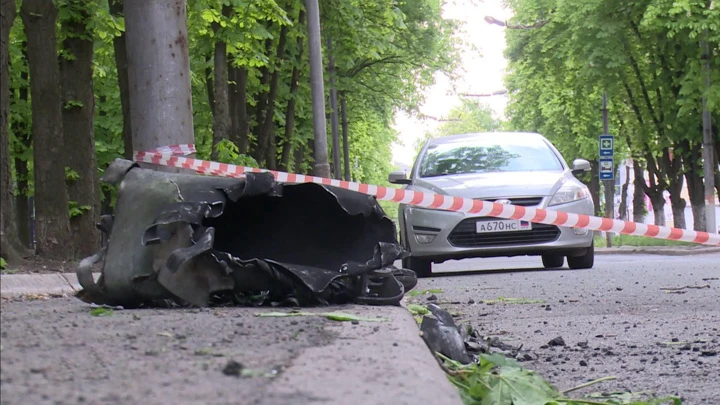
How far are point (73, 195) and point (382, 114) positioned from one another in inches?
1055

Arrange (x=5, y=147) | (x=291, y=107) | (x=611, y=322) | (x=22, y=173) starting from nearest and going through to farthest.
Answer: (x=611, y=322) → (x=5, y=147) → (x=22, y=173) → (x=291, y=107)

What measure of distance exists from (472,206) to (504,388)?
752 cm

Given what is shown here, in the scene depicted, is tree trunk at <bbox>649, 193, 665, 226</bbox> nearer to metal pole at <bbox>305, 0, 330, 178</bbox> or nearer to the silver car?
metal pole at <bbox>305, 0, 330, 178</bbox>

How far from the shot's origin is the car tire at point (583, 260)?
1430cm

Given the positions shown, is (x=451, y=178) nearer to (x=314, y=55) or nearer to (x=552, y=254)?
(x=552, y=254)

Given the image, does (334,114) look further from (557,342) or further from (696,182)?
(557,342)

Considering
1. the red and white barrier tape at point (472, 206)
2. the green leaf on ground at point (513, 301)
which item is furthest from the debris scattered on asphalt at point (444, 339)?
the green leaf on ground at point (513, 301)

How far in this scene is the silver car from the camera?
13445mm

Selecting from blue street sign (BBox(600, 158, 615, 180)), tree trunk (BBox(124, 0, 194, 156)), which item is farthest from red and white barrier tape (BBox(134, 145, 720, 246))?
blue street sign (BBox(600, 158, 615, 180))

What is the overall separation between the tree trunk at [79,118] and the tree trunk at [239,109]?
8142 millimetres

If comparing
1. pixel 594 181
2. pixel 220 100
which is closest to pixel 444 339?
pixel 220 100

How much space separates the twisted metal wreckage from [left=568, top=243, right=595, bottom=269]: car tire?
7.77 m

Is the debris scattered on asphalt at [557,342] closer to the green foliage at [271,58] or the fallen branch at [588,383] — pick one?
the fallen branch at [588,383]

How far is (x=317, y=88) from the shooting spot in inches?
949
